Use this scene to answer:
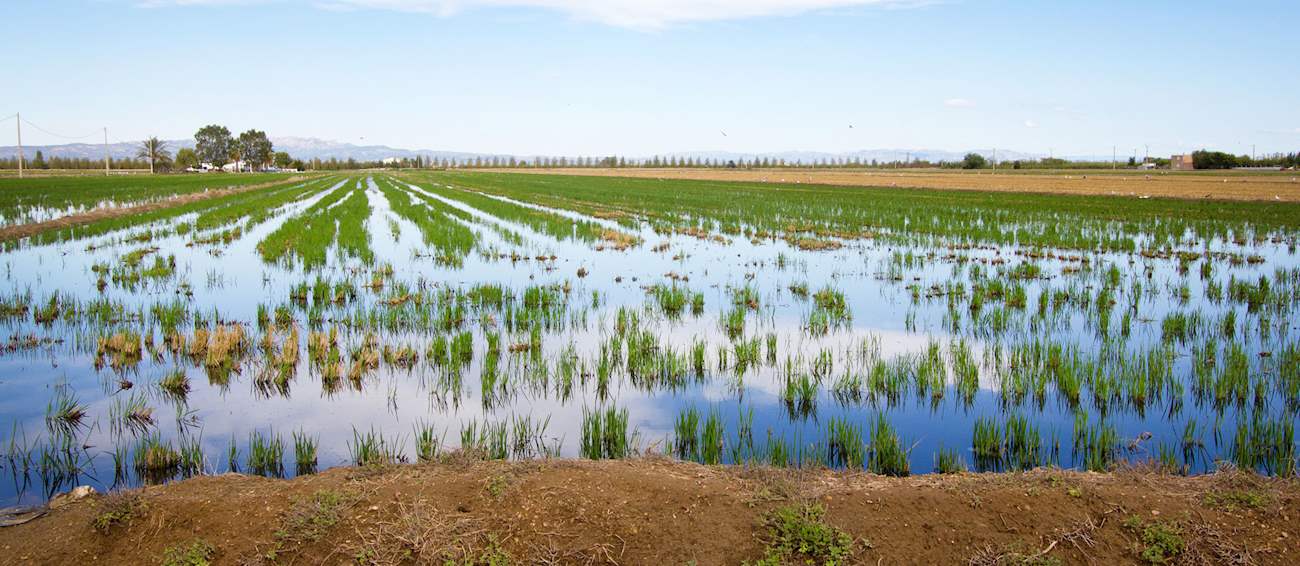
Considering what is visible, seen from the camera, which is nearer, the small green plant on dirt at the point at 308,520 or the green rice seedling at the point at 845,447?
the small green plant on dirt at the point at 308,520

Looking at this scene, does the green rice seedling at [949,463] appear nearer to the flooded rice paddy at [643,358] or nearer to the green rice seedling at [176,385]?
the flooded rice paddy at [643,358]

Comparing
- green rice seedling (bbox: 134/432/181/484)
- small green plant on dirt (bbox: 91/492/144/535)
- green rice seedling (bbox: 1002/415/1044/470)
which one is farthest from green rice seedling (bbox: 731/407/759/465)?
green rice seedling (bbox: 134/432/181/484)

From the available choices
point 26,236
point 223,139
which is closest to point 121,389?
point 26,236

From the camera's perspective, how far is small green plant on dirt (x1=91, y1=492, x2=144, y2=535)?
4.25 meters

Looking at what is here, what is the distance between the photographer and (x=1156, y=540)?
4.11 m

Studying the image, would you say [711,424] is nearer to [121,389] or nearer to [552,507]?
[552,507]

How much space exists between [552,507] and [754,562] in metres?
1.08

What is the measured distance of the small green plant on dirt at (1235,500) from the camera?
425 cm

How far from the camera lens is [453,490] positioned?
4.55m

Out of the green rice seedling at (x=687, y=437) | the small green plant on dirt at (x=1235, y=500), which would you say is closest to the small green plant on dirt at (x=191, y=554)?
the green rice seedling at (x=687, y=437)

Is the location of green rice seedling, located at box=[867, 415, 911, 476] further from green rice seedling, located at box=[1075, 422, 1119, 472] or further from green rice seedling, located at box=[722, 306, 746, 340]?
green rice seedling, located at box=[722, 306, 746, 340]

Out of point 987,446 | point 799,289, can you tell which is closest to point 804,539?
point 987,446

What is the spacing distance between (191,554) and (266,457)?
1521 millimetres

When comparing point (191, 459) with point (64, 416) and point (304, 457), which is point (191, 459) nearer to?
point (304, 457)
